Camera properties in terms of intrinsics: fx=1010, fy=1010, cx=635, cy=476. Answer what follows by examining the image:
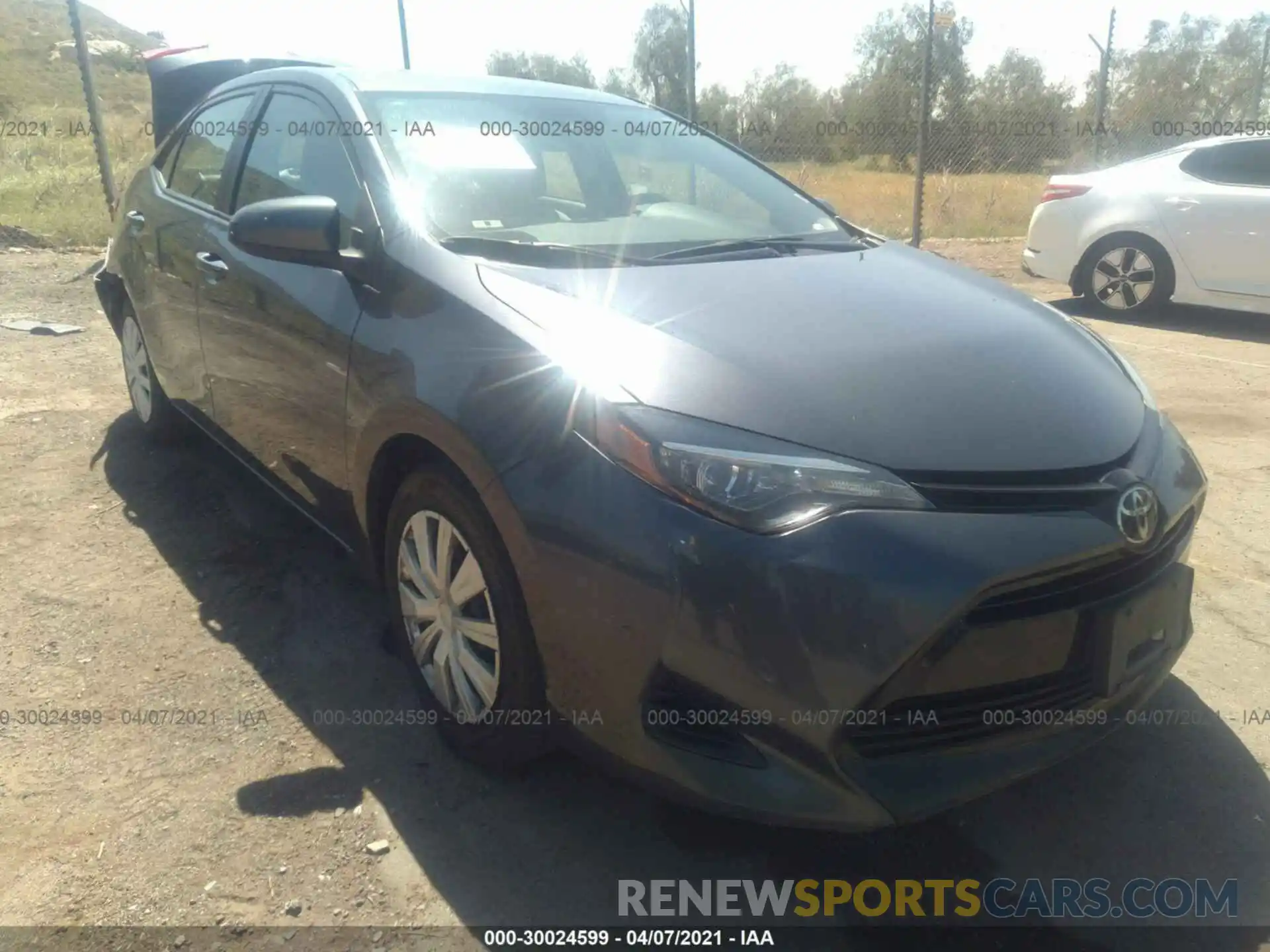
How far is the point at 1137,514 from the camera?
1.98 m

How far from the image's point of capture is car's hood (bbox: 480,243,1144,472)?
1952 millimetres

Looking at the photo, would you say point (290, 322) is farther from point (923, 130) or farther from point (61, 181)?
point (61, 181)

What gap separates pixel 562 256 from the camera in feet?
8.26

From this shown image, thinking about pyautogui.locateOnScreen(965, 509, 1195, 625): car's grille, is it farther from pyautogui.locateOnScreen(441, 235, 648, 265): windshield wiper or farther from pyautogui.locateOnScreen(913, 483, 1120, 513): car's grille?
pyautogui.locateOnScreen(441, 235, 648, 265): windshield wiper

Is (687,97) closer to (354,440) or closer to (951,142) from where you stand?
(951,142)

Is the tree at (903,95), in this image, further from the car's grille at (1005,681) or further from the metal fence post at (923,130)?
the car's grille at (1005,681)

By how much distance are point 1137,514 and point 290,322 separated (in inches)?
87.8

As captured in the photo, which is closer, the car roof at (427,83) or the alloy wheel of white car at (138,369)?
the car roof at (427,83)

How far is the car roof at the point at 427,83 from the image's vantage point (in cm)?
311

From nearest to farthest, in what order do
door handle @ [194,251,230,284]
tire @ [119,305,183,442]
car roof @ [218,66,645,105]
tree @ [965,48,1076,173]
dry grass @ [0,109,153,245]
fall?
1. car roof @ [218,66,645,105]
2. door handle @ [194,251,230,284]
3. tire @ [119,305,183,442]
4. dry grass @ [0,109,153,245]
5. tree @ [965,48,1076,173]

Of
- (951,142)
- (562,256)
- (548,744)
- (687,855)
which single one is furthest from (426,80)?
(951,142)

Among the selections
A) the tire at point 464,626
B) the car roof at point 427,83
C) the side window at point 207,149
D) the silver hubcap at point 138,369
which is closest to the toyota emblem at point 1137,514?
the tire at point 464,626

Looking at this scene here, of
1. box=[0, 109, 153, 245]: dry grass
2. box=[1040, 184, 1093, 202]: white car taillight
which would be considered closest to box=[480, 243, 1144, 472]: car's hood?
box=[0, 109, 153, 245]: dry grass

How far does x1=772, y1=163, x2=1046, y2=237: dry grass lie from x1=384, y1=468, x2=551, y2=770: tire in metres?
10.4
